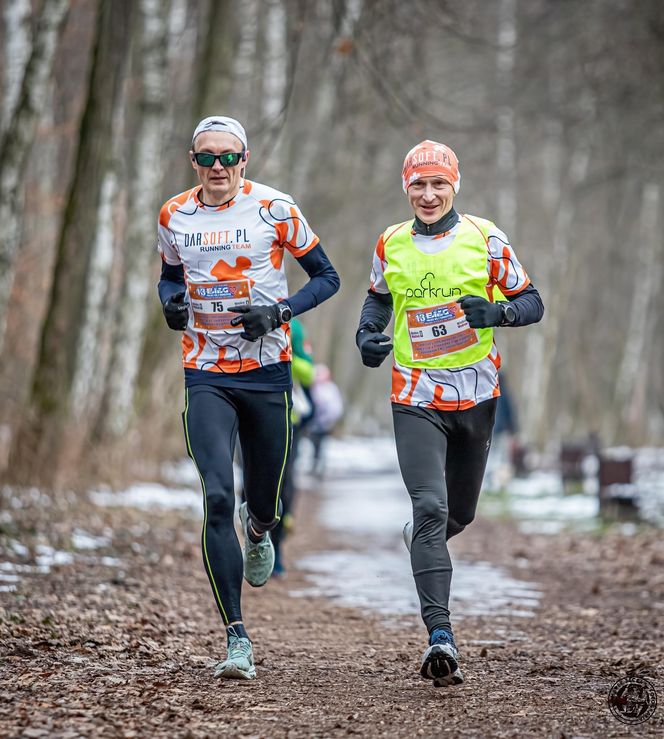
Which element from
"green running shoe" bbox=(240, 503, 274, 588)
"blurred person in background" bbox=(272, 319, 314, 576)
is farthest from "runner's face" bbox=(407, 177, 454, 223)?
"blurred person in background" bbox=(272, 319, 314, 576)

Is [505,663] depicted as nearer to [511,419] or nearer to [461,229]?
[461,229]

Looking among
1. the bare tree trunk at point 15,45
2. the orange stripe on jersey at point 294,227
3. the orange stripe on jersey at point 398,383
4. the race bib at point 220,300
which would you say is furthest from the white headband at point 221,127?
the bare tree trunk at point 15,45

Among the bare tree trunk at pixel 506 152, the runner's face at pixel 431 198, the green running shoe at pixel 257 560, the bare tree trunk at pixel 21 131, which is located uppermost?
the bare tree trunk at pixel 506 152

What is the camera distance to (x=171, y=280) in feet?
20.4

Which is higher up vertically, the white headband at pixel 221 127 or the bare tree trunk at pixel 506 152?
the bare tree trunk at pixel 506 152

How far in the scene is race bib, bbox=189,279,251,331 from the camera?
5.91 meters

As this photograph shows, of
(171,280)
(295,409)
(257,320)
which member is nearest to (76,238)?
(295,409)

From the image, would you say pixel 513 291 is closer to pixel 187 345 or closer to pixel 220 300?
pixel 220 300

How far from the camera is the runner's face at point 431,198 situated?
593 cm

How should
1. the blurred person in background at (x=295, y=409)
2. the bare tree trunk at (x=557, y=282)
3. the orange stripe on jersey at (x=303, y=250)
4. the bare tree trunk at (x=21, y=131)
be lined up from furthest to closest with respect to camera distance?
the bare tree trunk at (x=557, y=282)
the bare tree trunk at (x=21, y=131)
the blurred person in background at (x=295, y=409)
the orange stripe on jersey at (x=303, y=250)

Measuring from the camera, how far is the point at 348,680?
5.52 m

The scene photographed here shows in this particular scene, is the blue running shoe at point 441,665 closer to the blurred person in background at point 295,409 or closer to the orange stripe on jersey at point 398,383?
the orange stripe on jersey at point 398,383

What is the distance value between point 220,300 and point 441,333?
1028mm

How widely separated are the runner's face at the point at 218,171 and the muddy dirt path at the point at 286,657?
2.16 metres
